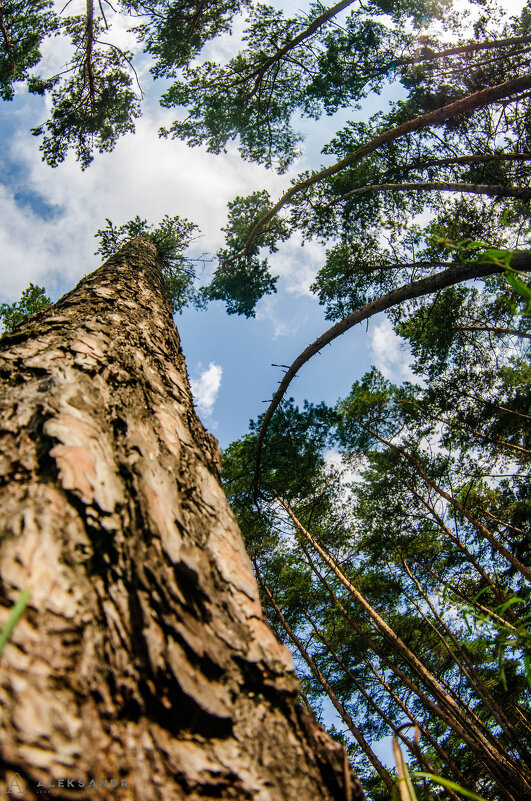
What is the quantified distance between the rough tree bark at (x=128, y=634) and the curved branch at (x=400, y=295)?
3221mm

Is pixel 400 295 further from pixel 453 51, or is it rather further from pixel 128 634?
pixel 453 51

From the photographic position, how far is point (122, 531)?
799mm

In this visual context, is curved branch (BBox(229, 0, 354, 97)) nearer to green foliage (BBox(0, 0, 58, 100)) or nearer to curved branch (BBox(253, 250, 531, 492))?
green foliage (BBox(0, 0, 58, 100))

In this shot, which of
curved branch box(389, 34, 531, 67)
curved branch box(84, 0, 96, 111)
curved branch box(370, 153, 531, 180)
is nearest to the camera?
curved branch box(84, 0, 96, 111)

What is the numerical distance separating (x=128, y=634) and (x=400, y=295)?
398cm

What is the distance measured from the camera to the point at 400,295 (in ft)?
12.9

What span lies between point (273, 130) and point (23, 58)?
194 inches

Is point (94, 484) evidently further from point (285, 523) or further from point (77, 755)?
point (285, 523)

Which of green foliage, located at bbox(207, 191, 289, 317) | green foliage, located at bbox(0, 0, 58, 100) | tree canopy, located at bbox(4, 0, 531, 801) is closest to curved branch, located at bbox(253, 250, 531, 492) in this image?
tree canopy, located at bbox(4, 0, 531, 801)

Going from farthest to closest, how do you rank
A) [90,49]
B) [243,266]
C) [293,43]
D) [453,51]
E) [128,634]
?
1. [243,266]
2. [293,43]
3. [453,51]
4. [90,49]
5. [128,634]

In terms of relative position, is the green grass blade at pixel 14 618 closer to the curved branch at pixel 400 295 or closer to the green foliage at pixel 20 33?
the curved branch at pixel 400 295

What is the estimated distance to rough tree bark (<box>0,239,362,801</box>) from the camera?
20.3 inches

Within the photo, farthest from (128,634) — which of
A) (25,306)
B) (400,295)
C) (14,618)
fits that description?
(25,306)

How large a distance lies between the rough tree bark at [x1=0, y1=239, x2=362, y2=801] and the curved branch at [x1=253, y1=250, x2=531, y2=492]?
322 centimetres
